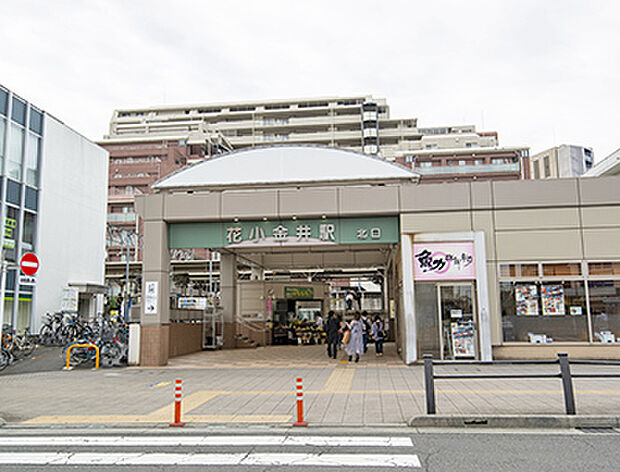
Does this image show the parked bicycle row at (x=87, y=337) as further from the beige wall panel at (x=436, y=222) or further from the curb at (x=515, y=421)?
the curb at (x=515, y=421)

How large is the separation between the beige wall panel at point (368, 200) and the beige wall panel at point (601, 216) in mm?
5824

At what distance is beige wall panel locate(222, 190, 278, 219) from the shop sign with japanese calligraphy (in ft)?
16.1

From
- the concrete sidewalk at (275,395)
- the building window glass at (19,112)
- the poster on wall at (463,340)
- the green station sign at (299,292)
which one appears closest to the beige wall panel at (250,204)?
the concrete sidewalk at (275,395)

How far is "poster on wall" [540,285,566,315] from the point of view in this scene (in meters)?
16.6

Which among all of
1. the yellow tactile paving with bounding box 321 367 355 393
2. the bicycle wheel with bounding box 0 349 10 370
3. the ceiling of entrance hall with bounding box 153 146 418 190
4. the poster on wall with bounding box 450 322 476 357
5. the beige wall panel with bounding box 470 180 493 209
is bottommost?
the yellow tactile paving with bounding box 321 367 355 393

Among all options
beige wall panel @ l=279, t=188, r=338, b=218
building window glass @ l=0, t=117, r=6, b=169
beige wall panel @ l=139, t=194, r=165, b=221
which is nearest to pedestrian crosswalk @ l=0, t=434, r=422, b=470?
beige wall panel @ l=279, t=188, r=338, b=218

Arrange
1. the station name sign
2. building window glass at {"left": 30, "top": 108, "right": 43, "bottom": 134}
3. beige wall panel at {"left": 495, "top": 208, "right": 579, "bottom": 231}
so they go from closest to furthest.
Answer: beige wall panel at {"left": 495, "top": 208, "right": 579, "bottom": 231} < the station name sign < building window glass at {"left": 30, "top": 108, "right": 43, "bottom": 134}

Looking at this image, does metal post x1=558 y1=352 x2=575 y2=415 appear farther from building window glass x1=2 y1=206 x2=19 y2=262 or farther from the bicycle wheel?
building window glass x1=2 y1=206 x2=19 y2=262

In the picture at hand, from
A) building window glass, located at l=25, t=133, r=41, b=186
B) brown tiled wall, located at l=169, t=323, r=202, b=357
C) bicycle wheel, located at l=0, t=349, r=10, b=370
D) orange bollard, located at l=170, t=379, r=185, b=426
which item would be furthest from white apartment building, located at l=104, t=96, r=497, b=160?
orange bollard, located at l=170, t=379, r=185, b=426

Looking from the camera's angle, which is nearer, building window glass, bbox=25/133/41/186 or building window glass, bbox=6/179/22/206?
building window glass, bbox=6/179/22/206

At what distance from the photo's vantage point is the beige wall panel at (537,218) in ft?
55.7

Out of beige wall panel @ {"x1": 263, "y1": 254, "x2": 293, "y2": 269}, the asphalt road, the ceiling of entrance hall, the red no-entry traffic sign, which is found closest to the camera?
the asphalt road

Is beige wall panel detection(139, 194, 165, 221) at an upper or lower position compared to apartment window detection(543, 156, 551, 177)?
lower

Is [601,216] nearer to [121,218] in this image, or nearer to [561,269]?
[561,269]
